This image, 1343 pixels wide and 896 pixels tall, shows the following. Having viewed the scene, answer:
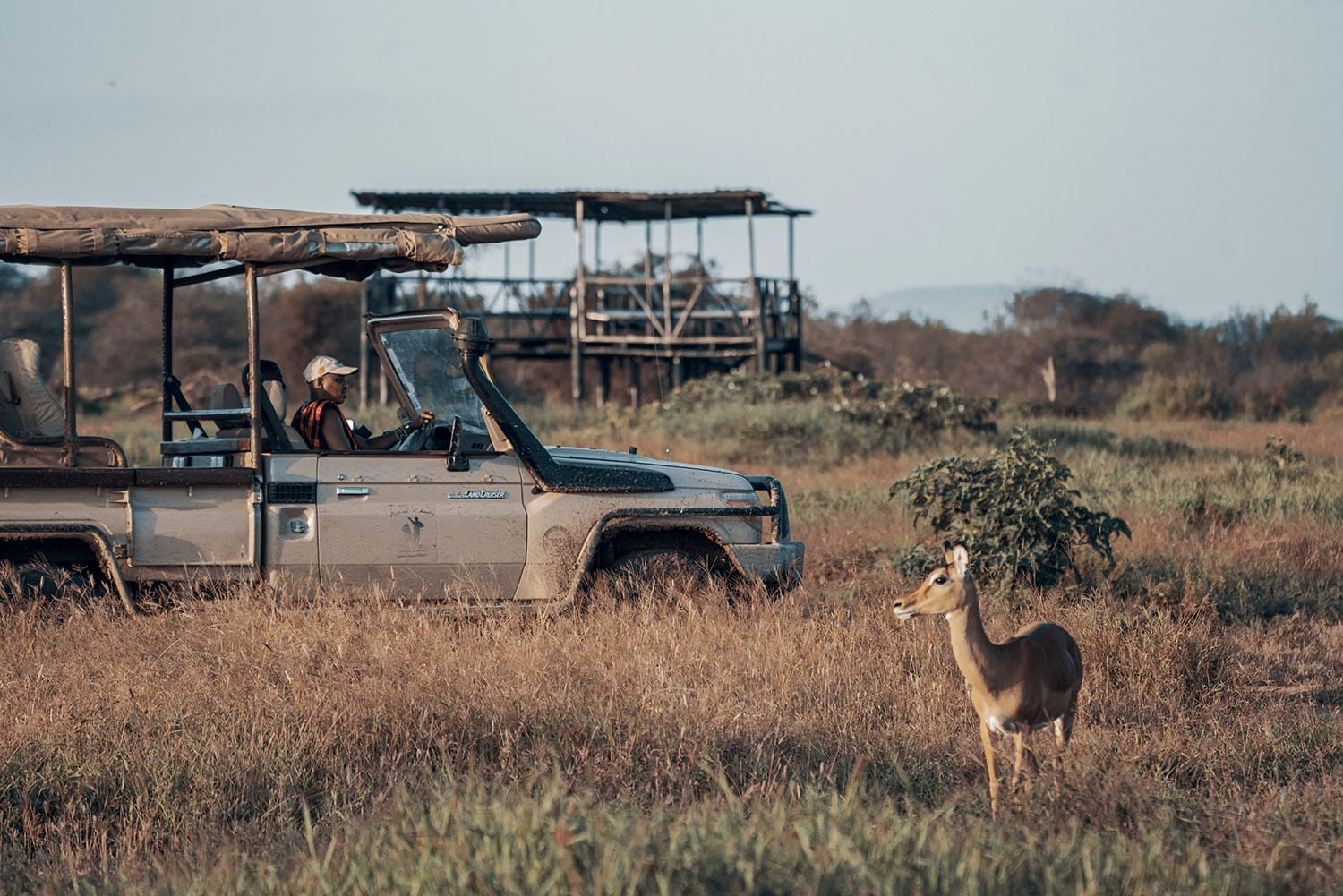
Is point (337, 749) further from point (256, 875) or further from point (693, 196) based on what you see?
point (693, 196)

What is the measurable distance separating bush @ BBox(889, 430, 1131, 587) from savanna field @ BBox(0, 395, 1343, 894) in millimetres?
222

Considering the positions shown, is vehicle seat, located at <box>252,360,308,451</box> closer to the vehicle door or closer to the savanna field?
the vehicle door

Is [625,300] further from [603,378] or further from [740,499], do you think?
[740,499]

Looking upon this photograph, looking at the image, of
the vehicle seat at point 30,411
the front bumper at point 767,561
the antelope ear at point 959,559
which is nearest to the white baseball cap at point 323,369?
the vehicle seat at point 30,411

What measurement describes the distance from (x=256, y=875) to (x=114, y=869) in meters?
0.81

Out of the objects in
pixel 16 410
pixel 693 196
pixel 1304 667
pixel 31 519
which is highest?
pixel 693 196

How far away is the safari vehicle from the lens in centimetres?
691

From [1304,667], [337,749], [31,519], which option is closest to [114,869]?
[337,749]

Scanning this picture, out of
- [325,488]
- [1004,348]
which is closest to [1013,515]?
[325,488]

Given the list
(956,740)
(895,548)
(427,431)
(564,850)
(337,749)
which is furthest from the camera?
(895,548)

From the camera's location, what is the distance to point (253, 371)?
723 cm

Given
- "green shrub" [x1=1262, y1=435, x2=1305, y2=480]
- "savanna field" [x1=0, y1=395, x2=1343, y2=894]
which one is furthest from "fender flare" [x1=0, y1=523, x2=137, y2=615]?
"green shrub" [x1=1262, y1=435, x2=1305, y2=480]

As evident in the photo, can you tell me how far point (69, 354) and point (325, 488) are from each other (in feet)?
4.60

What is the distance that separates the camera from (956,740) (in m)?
5.77
